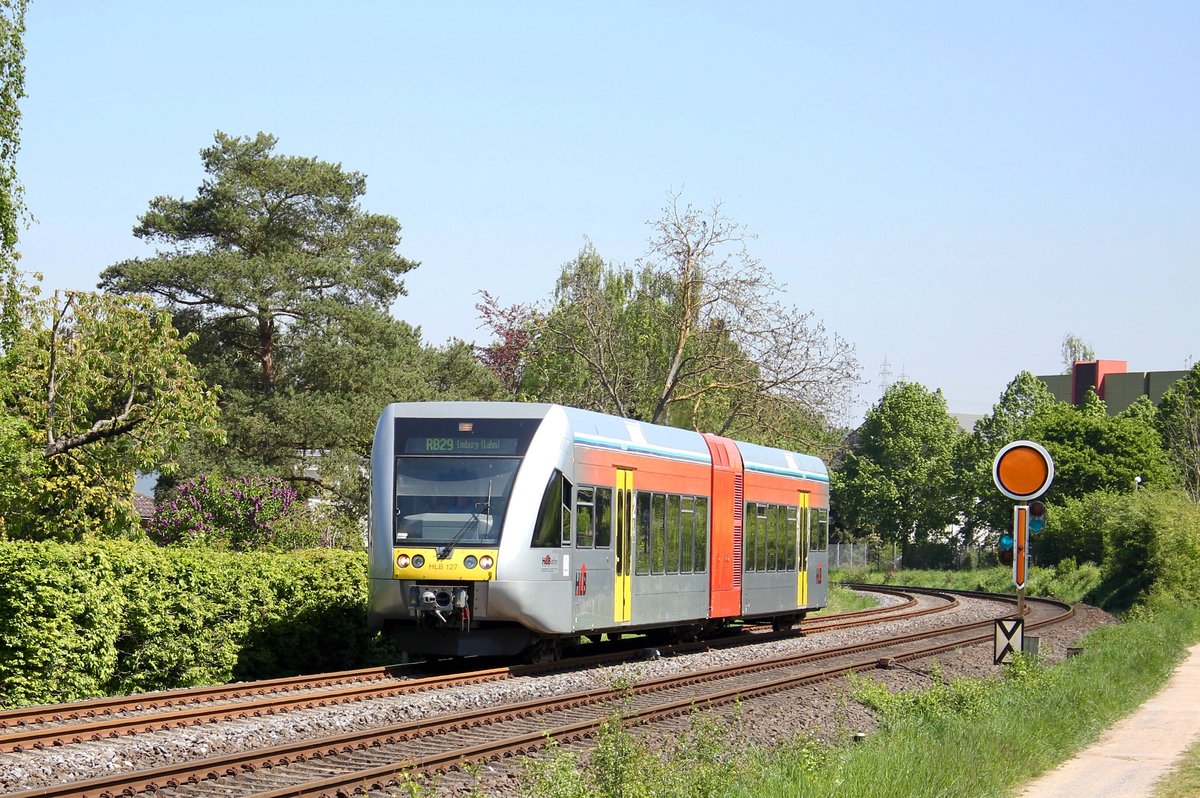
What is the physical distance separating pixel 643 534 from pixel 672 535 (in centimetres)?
105

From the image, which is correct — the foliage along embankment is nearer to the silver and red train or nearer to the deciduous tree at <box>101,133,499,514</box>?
the silver and red train

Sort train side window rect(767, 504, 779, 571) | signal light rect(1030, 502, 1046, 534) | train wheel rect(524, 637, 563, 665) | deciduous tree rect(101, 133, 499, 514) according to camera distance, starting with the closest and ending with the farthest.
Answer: signal light rect(1030, 502, 1046, 534), train wheel rect(524, 637, 563, 665), train side window rect(767, 504, 779, 571), deciduous tree rect(101, 133, 499, 514)

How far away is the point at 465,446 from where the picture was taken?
18.2 m

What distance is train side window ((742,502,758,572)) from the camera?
81.9ft

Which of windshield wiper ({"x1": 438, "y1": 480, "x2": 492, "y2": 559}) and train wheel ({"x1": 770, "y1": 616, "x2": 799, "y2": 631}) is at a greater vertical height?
windshield wiper ({"x1": 438, "y1": 480, "x2": 492, "y2": 559})

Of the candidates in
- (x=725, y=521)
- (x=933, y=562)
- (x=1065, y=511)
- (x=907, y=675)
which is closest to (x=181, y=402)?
(x=725, y=521)

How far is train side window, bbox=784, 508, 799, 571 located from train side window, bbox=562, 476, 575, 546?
363 inches

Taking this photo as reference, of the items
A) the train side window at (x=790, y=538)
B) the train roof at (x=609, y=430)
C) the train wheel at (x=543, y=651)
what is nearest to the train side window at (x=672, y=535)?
the train roof at (x=609, y=430)

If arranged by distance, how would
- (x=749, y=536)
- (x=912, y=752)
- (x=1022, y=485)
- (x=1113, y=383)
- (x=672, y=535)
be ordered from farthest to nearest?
(x=1113, y=383), (x=749, y=536), (x=672, y=535), (x=1022, y=485), (x=912, y=752)

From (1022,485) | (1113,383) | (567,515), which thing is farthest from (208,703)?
(1113,383)

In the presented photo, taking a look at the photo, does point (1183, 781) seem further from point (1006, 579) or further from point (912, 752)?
point (1006, 579)

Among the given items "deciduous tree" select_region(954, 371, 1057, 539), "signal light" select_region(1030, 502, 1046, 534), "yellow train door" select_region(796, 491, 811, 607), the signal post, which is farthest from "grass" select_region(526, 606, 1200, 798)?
"deciduous tree" select_region(954, 371, 1057, 539)

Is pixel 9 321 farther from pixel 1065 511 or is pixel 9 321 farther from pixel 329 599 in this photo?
pixel 1065 511

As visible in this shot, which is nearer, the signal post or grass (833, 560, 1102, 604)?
the signal post
